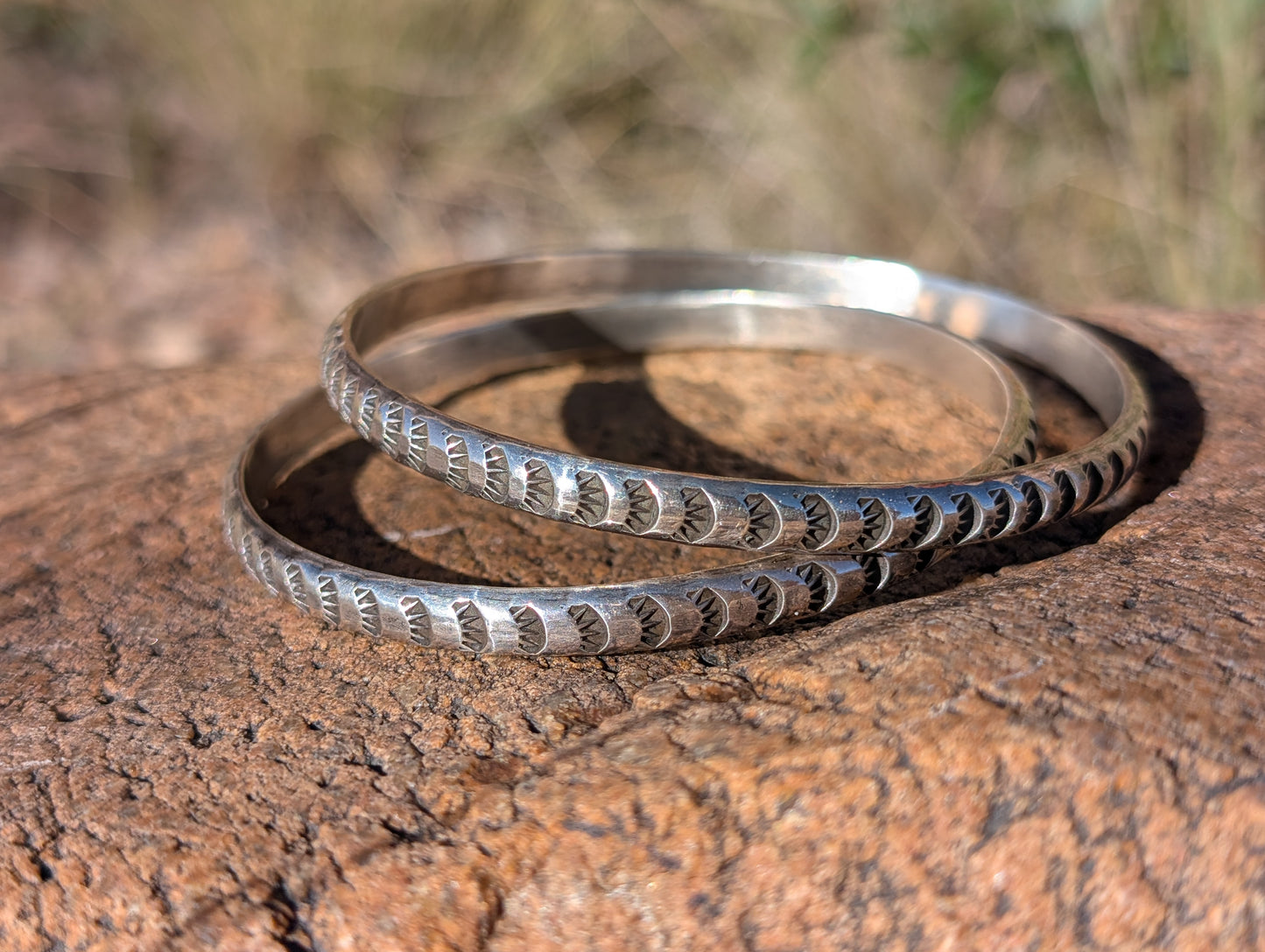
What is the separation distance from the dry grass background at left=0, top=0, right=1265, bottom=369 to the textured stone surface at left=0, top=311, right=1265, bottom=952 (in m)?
1.90

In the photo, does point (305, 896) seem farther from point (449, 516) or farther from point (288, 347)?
point (288, 347)

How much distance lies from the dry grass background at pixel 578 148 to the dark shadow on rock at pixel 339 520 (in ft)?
6.59

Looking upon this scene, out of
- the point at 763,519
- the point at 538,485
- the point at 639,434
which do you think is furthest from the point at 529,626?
the point at 639,434

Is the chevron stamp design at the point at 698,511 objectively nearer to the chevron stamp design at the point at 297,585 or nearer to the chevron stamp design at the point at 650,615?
the chevron stamp design at the point at 650,615

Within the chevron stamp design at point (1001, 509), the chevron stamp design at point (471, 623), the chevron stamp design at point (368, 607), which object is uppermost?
the chevron stamp design at point (1001, 509)

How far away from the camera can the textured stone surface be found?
0.97 m

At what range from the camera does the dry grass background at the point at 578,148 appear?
10.1ft

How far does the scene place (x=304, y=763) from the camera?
1159 mm

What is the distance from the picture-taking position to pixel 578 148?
417 centimetres

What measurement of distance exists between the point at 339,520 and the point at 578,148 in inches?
112

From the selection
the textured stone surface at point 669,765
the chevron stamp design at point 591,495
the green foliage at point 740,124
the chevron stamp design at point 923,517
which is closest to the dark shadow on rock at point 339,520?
the textured stone surface at point 669,765

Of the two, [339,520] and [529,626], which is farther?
[339,520]

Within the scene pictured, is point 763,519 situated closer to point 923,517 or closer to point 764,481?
point 764,481

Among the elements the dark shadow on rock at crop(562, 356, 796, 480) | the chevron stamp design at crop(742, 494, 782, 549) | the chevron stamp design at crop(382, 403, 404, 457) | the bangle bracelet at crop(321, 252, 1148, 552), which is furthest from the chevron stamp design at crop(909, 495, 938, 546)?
the chevron stamp design at crop(382, 403, 404, 457)
